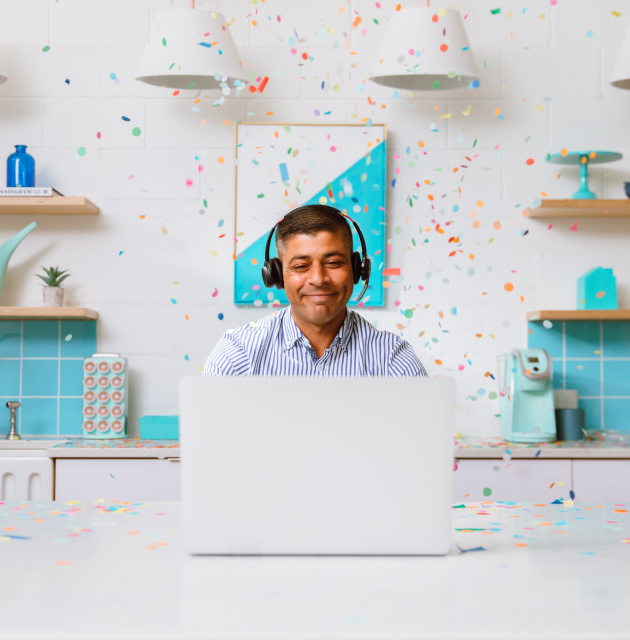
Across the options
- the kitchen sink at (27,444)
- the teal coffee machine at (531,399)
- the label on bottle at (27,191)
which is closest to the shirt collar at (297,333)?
the teal coffee machine at (531,399)

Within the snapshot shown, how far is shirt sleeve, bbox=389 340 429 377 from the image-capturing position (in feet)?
6.44

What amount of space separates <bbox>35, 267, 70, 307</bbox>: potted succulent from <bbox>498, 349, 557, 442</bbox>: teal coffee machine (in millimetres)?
1866

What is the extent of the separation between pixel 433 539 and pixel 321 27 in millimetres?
2651

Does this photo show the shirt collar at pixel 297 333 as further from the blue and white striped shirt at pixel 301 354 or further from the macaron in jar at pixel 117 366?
the macaron in jar at pixel 117 366

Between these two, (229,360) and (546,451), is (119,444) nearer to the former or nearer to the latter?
(229,360)

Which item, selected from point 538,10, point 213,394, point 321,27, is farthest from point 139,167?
point 213,394

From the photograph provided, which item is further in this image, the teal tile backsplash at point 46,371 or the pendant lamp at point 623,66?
the teal tile backsplash at point 46,371

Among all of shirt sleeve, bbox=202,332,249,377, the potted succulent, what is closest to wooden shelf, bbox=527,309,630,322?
shirt sleeve, bbox=202,332,249,377

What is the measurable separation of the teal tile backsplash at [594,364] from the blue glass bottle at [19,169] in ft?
7.25

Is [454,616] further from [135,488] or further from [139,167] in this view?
[139,167]

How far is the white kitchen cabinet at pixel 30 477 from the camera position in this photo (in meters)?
2.62

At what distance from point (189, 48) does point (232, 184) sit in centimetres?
59

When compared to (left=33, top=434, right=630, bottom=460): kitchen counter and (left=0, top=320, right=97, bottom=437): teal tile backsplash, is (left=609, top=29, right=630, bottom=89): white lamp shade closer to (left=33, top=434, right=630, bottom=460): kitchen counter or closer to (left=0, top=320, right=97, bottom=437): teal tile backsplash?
(left=33, top=434, right=630, bottom=460): kitchen counter

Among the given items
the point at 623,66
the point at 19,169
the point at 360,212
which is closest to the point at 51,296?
the point at 19,169
